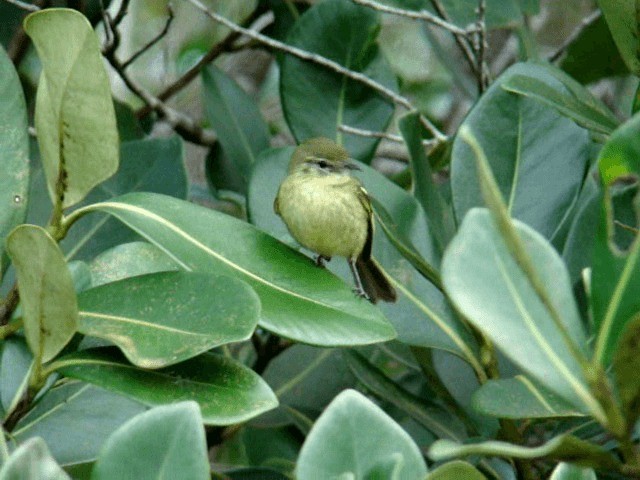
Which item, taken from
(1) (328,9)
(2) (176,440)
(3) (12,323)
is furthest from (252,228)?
(1) (328,9)

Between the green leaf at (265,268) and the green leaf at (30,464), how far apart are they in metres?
0.48

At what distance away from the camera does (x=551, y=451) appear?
3.43 ft

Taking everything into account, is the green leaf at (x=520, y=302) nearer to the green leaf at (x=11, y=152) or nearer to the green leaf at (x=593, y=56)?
the green leaf at (x=11, y=152)

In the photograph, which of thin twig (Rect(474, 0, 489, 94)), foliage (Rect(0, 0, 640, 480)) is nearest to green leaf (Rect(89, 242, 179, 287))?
foliage (Rect(0, 0, 640, 480))

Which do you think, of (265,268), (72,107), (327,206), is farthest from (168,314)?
(327,206)

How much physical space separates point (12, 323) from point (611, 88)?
10.6ft

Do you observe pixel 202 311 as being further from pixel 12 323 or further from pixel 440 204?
pixel 440 204

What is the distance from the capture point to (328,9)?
2.68 metres

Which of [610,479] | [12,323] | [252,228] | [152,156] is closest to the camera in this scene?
[12,323]

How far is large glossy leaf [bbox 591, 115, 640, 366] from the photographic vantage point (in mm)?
1105

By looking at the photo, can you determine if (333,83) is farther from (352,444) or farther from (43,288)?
(352,444)

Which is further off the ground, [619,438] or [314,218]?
[619,438]

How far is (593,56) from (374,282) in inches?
51.4

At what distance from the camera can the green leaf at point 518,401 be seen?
1.59 m
